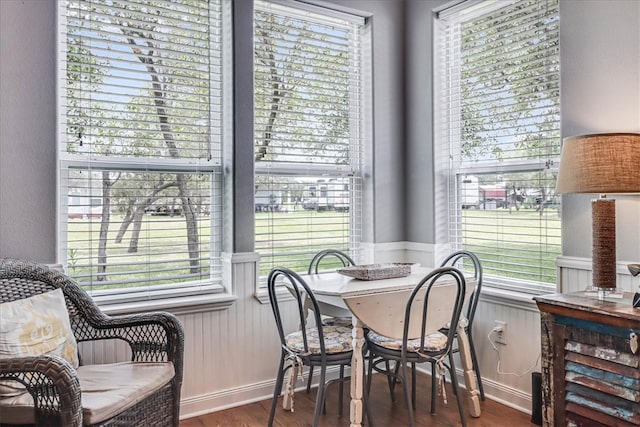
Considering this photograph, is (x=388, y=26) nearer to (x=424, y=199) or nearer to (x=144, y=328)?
(x=424, y=199)

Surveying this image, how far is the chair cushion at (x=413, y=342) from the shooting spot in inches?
93.0

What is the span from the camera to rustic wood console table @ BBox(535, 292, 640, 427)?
1.73m

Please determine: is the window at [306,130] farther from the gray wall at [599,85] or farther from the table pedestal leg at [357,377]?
the gray wall at [599,85]

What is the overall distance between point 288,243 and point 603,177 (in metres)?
1.80

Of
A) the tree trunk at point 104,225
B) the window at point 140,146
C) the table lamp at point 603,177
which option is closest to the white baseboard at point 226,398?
the window at point 140,146

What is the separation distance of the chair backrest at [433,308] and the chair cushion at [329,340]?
0.96 feet

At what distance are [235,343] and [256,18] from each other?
1920mm

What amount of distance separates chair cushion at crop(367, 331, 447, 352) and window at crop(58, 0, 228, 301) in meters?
1.01

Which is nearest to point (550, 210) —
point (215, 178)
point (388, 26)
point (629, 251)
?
point (629, 251)

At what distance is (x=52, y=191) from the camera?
2.33m

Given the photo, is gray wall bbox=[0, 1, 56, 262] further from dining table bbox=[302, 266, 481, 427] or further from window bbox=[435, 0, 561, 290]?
window bbox=[435, 0, 561, 290]

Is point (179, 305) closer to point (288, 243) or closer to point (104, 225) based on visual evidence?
point (104, 225)

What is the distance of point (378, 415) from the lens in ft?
8.75

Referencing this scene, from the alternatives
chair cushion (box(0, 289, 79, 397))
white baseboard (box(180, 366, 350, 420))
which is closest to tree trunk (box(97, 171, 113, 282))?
chair cushion (box(0, 289, 79, 397))
